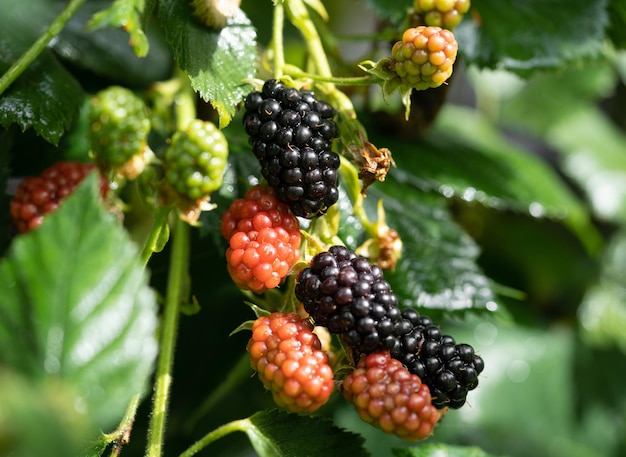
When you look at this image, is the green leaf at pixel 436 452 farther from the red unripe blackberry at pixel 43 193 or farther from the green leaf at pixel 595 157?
the green leaf at pixel 595 157

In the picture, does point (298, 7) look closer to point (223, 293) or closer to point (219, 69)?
point (219, 69)

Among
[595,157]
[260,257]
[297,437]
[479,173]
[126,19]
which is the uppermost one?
[126,19]

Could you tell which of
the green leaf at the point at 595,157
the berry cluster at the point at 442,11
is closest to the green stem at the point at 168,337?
the berry cluster at the point at 442,11

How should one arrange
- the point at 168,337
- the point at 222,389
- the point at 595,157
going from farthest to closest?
the point at 595,157
the point at 222,389
the point at 168,337

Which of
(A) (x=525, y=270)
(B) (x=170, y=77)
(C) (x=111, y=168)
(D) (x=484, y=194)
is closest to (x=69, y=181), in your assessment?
(C) (x=111, y=168)

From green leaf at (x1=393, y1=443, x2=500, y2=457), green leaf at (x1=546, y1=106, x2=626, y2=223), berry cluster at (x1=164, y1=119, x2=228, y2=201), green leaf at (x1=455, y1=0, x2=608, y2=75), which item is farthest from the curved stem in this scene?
green leaf at (x1=546, y1=106, x2=626, y2=223)

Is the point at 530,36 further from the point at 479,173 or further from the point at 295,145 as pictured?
the point at 295,145

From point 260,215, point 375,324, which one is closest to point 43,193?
point 260,215

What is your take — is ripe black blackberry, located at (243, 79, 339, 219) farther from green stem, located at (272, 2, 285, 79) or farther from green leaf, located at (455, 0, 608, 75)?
green leaf, located at (455, 0, 608, 75)

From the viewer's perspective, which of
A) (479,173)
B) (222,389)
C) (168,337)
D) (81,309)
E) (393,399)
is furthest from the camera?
(479,173)
